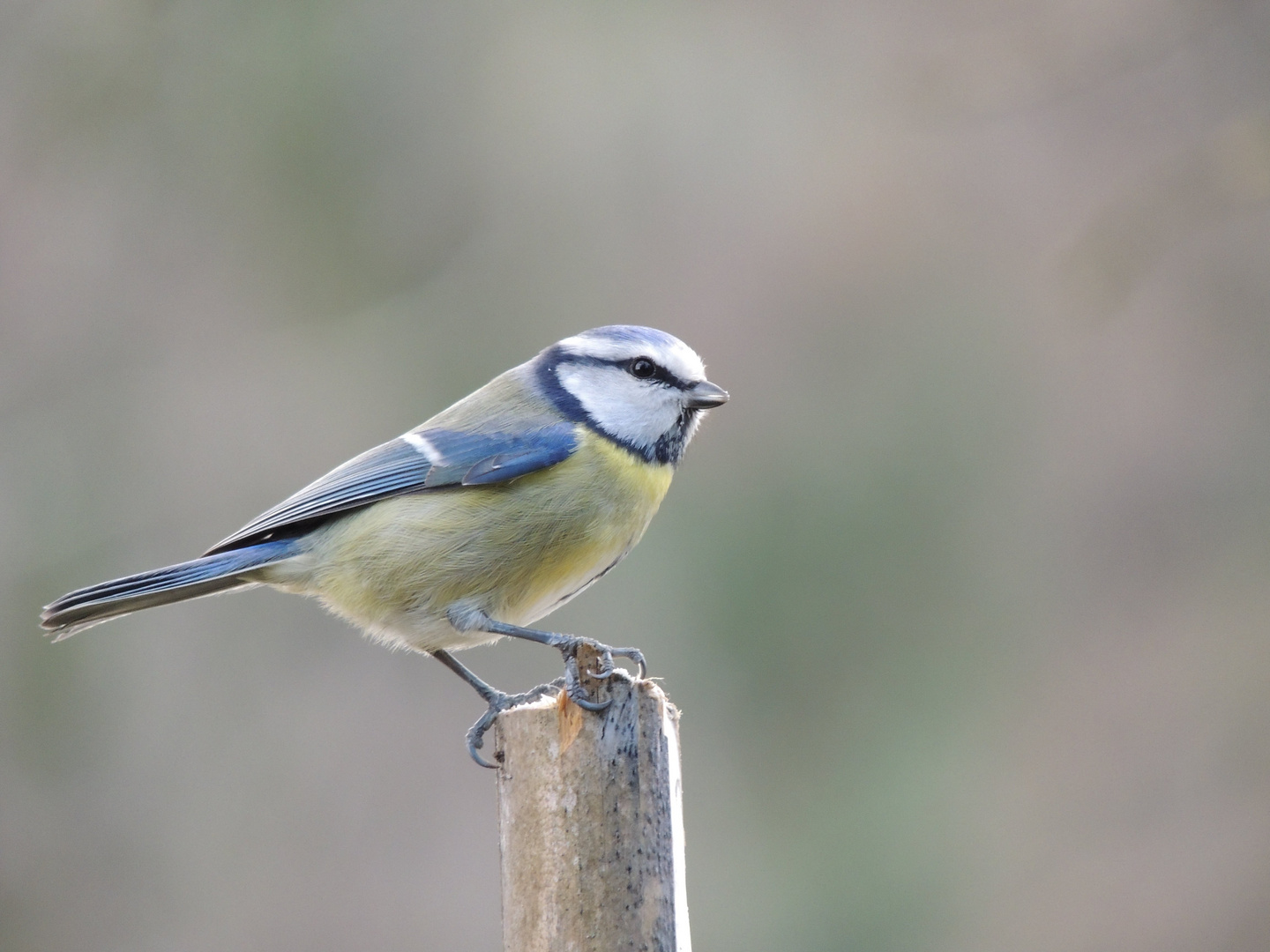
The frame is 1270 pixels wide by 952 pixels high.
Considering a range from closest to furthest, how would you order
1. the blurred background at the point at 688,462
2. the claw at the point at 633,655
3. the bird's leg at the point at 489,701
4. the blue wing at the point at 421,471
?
the claw at the point at 633,655
the bird's leg at the point at 489,701
the blue wing at the point at 421,471
the blurred background at the point at 688,462

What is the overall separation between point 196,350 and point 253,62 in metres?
1.32

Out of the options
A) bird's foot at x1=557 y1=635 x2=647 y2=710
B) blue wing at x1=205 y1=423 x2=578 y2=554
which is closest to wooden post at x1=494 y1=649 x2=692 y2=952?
bird's foot at x1=557 y1=635 x2=647 y2=710

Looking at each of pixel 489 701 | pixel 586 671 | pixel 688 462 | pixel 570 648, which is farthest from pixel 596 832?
pixel 688 462

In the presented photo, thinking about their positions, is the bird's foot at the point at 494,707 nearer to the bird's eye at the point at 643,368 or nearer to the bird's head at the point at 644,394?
the bird's head at the point at 644,394

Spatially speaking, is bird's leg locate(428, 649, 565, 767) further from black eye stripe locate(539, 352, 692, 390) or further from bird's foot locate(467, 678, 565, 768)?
black eye stripe locate(539, 352, 692, 390)

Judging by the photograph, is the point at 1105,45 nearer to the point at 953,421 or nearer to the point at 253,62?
the point at 953,421

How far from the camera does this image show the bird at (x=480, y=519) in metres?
2.49

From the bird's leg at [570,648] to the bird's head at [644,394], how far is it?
0.46m

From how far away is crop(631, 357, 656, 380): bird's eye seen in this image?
8.71ft

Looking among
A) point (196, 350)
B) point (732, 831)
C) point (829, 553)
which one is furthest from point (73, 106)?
point (732, 831)

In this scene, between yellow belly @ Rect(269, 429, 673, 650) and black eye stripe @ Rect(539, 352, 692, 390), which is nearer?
yellow belly @ Rect(269, 429, 673, 650)

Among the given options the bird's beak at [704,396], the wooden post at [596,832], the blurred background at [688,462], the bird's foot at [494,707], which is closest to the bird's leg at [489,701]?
the bird's foot at [494,707]

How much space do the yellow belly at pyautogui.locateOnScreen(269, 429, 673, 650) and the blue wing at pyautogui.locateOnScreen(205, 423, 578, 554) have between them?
25 mm

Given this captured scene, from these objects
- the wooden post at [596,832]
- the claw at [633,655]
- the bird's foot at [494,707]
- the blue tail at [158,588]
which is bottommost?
the wooden post at [596,832]
